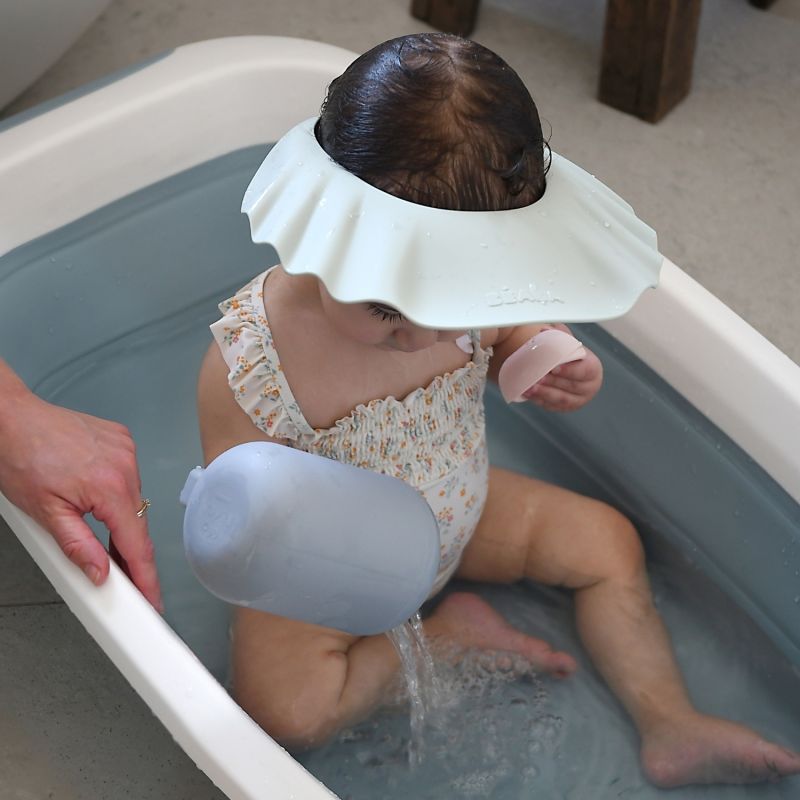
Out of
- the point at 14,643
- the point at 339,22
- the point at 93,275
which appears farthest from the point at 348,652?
the point at 339,22

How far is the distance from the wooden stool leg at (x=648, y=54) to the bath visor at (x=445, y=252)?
95 cm

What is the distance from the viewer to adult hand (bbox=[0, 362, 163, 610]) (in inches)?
34.4

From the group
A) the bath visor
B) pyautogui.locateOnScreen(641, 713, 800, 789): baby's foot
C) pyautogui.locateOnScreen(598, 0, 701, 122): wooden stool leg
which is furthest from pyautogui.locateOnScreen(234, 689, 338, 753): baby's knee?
pyautogui.locateOnScreen(598, 0, 701, 122): wooden stool leg

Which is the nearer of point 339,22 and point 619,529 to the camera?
point 619,529

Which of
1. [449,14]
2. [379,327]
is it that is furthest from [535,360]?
[449,14]

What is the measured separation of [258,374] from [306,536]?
0.21 metres

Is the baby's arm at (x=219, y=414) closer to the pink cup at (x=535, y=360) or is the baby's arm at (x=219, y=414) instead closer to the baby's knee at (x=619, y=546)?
the pink cup at (x=535, y=360)

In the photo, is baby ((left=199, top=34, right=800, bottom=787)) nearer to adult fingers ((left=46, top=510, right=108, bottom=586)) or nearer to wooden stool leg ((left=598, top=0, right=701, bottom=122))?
adult fingers ((left=46, top=510, right=108, bottom=586))

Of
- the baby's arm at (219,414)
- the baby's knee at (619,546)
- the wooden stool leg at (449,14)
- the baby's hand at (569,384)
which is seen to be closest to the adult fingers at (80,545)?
the baby's arm at (219,414)

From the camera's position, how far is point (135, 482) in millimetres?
924

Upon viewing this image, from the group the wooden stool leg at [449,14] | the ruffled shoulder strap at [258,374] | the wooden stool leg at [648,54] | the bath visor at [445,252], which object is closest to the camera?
the bath visor at [445,252]

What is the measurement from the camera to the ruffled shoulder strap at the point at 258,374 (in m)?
0.97

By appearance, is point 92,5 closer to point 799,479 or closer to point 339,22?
point 339,22

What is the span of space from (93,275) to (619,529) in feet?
2.03
